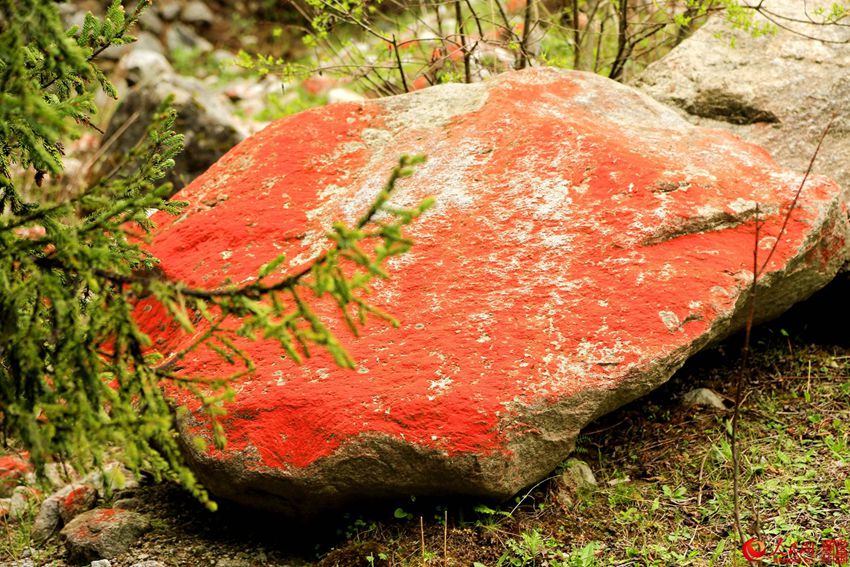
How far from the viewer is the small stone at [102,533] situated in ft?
9.98

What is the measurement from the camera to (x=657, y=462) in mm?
3301

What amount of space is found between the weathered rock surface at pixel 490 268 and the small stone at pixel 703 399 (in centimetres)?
43

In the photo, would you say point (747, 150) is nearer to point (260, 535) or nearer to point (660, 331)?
point (660, 331)

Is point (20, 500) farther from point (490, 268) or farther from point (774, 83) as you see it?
point (774, 83)

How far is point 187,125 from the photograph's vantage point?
7387 millimetres

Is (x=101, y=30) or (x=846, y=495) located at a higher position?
(x=101, y=30)

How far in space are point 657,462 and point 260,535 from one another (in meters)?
1.61

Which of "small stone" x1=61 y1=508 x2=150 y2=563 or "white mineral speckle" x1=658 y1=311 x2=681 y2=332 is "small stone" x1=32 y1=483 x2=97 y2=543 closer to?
"small stone" x1=61 y1=508 x2=150 y2=563

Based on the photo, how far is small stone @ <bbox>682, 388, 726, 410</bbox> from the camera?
11.7 ft

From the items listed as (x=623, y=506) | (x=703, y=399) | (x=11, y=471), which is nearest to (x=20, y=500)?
(x=11, y=471)

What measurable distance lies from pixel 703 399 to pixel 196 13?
1113 cm

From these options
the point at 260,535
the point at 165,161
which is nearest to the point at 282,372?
the point at 260,535

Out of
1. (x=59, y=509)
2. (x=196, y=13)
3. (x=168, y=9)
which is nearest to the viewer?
(x=59, y=509)

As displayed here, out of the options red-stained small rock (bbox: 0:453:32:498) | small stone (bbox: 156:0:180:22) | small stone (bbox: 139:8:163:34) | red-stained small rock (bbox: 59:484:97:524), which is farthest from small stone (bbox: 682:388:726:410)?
small stone (bbox: 156:0:180:22)
